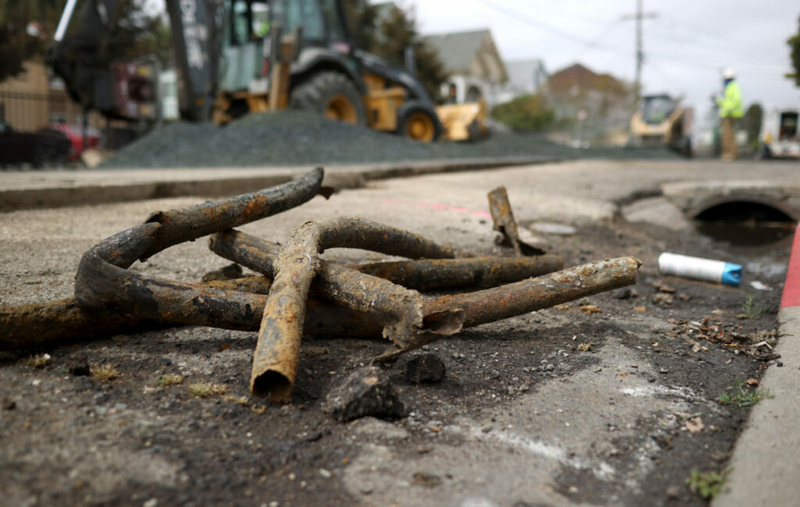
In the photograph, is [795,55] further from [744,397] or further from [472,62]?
[744,397]

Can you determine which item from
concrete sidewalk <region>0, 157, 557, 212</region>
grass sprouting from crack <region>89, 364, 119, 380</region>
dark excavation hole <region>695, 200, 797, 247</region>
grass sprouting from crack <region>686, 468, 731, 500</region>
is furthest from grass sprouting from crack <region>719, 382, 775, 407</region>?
concrete sidewalk <region>0, 157, 557, 212</region>

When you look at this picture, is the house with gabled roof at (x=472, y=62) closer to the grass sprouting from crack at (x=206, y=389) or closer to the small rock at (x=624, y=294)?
the small rock at (x=624, y=294)

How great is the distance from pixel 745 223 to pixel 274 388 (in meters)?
6.04

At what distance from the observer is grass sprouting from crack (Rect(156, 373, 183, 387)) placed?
1597mm

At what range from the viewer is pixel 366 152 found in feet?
30.7

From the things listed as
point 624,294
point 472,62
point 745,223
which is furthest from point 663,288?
point 472,62

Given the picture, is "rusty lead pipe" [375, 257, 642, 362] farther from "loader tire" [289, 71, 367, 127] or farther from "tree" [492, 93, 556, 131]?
"tree" [492, 93, 556, 131]

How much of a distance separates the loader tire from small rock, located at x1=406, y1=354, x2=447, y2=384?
9.58m

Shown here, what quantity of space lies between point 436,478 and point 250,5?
11524 mm

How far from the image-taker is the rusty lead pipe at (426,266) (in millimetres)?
1982

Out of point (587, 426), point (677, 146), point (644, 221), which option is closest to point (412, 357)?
point (587, 426)

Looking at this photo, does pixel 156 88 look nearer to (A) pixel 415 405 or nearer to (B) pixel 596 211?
(B) pixel 596 211

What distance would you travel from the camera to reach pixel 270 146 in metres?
8.88

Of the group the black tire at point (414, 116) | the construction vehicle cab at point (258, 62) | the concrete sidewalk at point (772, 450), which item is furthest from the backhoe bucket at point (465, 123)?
the concrete sidewalk at point (772, 450)
